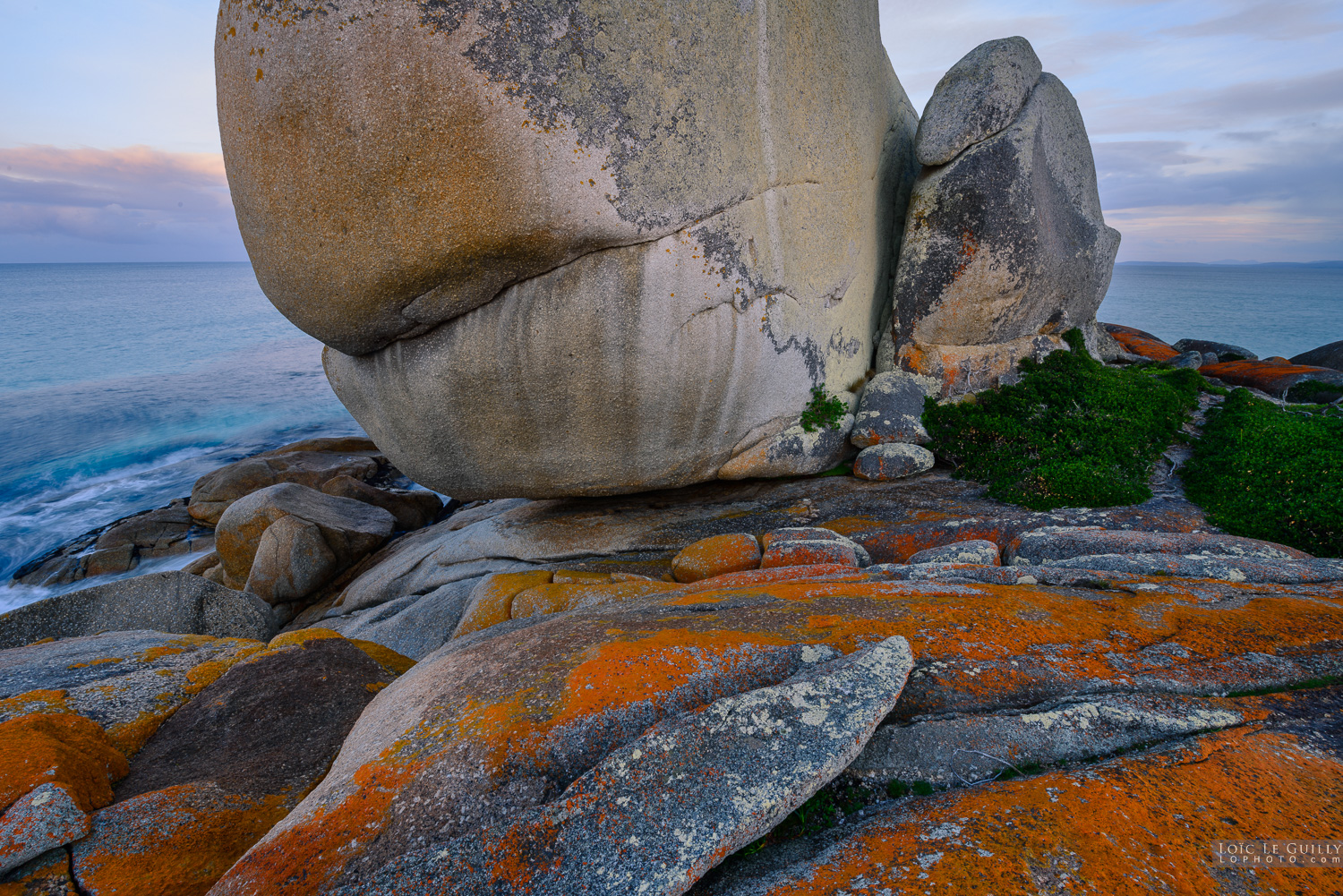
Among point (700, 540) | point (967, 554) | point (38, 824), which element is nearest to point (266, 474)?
point (700, 540)

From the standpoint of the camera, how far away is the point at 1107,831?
1816mm

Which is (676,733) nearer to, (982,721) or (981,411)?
(982,721)

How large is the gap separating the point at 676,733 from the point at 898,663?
995 millimetres

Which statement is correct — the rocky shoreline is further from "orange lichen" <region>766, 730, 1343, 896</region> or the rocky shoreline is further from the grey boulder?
the grey boulder

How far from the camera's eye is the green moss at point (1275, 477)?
571cm

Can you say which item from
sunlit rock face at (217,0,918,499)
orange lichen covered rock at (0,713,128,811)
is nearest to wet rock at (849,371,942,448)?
sunlit rock face at (217,0,918,499)

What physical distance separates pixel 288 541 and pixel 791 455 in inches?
309

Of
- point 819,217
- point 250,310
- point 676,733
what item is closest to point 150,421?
point 819,217

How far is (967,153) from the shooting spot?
8172mm

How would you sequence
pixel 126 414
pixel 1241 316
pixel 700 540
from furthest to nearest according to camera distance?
pixel 1241 316 → pixel 126 414 → pixel 700 540

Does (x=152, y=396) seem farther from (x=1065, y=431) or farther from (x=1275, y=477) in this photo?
(x=1275, y=477)

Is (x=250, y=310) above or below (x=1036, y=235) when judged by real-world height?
below

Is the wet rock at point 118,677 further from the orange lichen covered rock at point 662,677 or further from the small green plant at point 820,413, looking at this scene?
the small green plant at point 820,413

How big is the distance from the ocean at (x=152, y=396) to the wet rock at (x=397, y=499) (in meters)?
3.62
